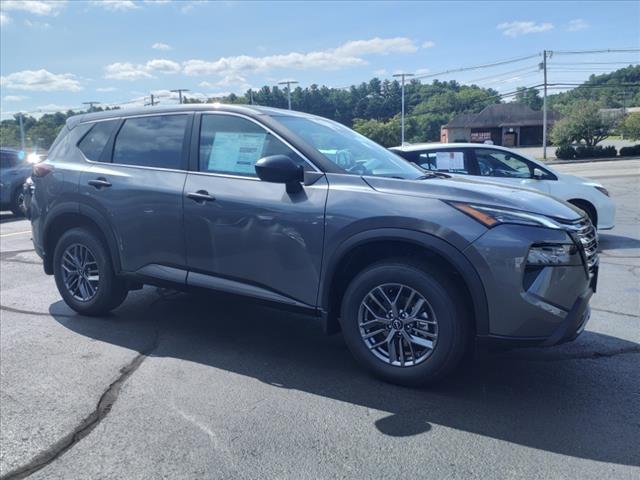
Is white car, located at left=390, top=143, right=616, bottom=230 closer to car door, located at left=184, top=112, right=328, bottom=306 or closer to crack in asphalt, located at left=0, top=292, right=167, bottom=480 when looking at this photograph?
car door, located at left=184, top=112, right=328, bottom=306

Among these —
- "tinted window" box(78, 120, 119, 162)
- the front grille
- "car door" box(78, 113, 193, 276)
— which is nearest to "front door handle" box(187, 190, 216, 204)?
"car door" box(78, 113, 193, 276)

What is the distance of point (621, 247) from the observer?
898 centimetres

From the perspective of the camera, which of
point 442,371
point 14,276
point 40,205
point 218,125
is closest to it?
point 442,371

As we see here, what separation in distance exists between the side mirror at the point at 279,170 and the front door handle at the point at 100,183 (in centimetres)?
177

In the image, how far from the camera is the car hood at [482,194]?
365 centimetres

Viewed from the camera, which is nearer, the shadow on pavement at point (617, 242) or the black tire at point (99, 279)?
the black tire at point (99, 279)

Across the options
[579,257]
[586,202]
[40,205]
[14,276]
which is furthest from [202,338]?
[586,202]

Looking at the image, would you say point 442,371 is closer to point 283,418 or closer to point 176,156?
point 283,418

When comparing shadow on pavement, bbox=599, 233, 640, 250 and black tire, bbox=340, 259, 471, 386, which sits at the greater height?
black tire, bbox=340, 259, 471, 386

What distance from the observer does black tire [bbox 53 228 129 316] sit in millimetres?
5211

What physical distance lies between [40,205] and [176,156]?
1.77 m

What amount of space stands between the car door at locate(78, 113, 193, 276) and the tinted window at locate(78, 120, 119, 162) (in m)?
0.03

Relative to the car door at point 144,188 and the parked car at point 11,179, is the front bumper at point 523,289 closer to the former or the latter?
the car door at point 144,188

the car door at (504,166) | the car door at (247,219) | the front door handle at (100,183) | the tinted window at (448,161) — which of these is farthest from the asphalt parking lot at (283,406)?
the tinted window at (448,161)
